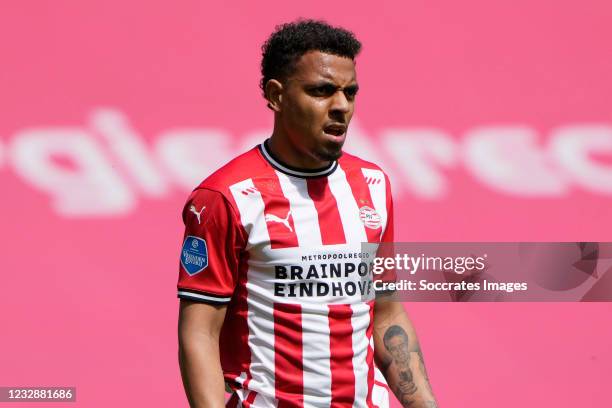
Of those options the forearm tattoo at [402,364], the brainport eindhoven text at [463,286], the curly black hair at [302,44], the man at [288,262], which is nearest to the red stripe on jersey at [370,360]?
the man at [288,262]

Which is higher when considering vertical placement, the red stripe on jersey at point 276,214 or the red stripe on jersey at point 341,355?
the red stripe on jersey at point 276,214

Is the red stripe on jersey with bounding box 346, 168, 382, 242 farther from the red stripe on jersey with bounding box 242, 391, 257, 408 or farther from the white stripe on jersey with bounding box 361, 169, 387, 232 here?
the red stripe on jersey with bounding box 242, 391, 257, 408

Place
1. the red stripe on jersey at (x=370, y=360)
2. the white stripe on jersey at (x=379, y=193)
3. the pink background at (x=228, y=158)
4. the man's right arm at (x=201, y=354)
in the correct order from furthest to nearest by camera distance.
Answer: the pink background at (x=228, y=158) < the white stripe on jersey at (x=379, y=193) < the red stripe on jersey at (x=370, y=360) < the man's right arm at (x=201, y=354)

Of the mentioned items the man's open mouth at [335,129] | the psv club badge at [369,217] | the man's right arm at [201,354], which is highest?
the man's open mouth at [335,129]

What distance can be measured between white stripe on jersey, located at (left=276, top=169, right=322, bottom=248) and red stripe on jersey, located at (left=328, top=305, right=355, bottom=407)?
6.6 inches

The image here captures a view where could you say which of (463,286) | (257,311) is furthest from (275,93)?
(463,286)

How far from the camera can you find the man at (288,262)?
2.65 m

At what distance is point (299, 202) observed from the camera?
2.78m

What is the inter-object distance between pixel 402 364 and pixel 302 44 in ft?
2.80

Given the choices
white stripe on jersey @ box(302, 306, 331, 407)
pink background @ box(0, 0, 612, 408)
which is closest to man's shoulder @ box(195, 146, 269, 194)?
white stripe on jersey @ box(302, 306, 331, 407)

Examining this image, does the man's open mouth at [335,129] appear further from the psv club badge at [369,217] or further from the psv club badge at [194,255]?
the psv club badge at [194,255]

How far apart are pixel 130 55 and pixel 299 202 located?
2146 mm

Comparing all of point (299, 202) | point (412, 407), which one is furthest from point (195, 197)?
point (412, 407)

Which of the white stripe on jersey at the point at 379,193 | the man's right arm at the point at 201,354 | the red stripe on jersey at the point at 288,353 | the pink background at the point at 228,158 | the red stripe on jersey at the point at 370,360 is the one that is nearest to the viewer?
the man's right arm at the point at 201,354
